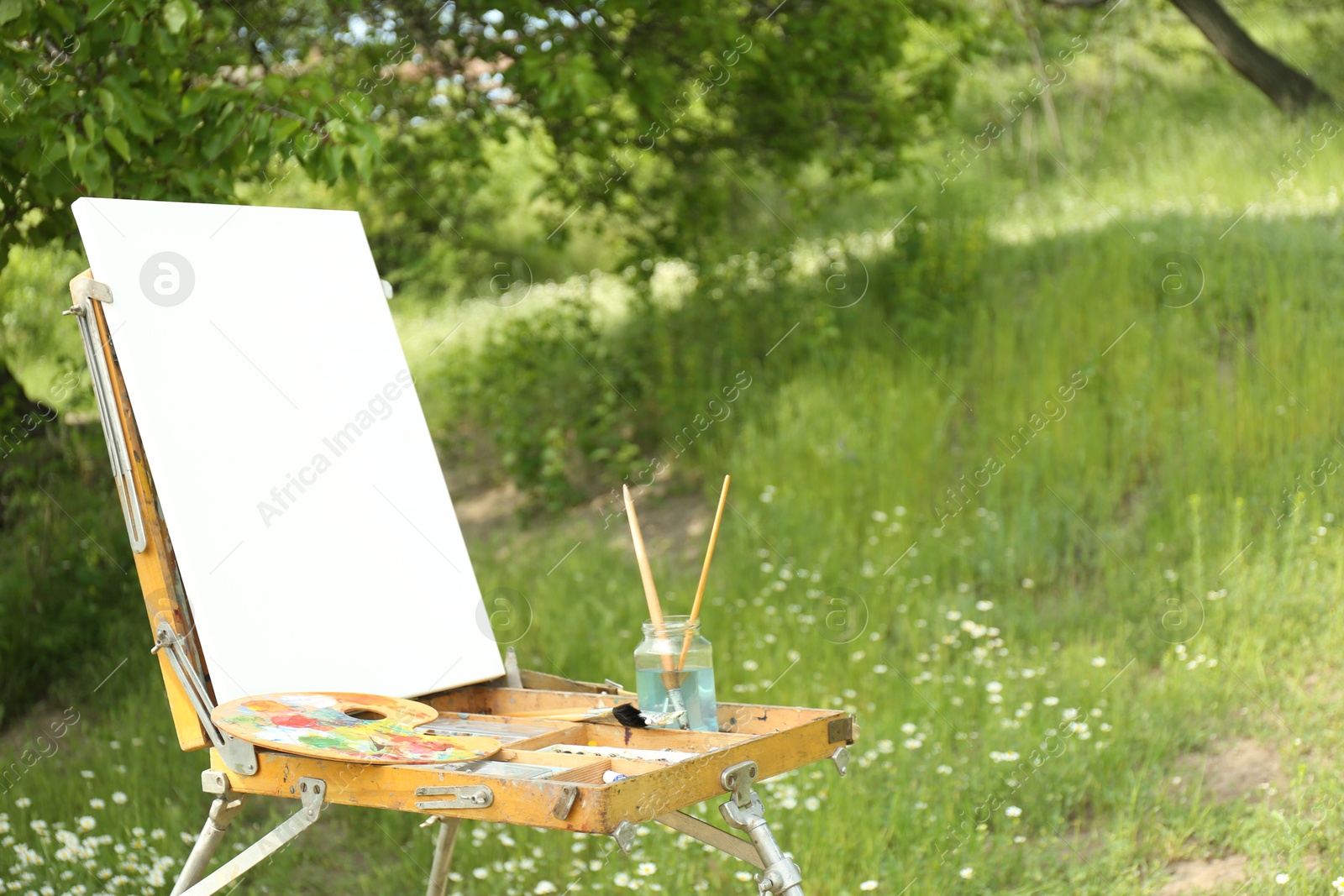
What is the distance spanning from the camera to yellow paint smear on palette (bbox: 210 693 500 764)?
1820mm

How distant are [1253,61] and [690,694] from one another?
6.68 m

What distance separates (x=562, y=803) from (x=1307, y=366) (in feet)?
15.2

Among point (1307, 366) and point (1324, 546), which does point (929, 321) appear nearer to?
point (1307, 366)

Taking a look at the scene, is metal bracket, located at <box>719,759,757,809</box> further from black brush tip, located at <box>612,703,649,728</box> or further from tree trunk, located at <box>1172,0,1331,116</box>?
tree trunk, located at <box>1172,0,1331,116</box>

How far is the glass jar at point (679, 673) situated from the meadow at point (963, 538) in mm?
937

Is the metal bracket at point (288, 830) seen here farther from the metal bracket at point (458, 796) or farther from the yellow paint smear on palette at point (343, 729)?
the metal bracket at point (458, 796)

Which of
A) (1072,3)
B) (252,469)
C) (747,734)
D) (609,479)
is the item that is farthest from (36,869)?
(1072,3)

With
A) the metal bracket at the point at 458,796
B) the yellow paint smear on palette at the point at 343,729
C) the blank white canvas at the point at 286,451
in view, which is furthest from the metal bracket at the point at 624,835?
the blank white canvas at the point at 286,451

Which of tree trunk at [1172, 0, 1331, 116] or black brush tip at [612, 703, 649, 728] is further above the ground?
tree trunk at [1172, 0, 1331, 116]

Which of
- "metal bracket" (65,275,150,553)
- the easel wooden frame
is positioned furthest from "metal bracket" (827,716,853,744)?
"metal bracket" (65,275,150,553)

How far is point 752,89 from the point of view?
6148 millimetres

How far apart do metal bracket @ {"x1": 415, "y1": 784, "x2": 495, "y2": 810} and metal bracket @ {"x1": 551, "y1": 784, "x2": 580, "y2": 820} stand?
4.5 inches

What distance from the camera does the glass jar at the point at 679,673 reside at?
2096 mm

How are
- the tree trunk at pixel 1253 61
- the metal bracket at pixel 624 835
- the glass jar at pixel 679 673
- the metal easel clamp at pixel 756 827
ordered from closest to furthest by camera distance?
1. the metal bracket at pixel 624 835
2. the metal easel clamp at pixel 756 827
3. the glass jar at pixel 679 673
4. the tree trunk at pixel 1253 61
